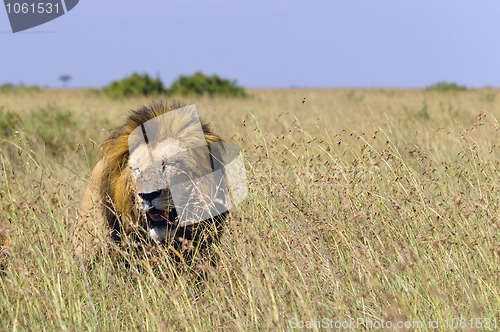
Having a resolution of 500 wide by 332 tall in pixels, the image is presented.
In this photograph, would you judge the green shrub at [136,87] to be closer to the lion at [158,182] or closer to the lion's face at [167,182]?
the lion at [158,182]

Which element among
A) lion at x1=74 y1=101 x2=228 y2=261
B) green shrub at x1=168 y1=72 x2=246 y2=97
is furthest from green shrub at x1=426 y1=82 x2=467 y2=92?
lion at x1=74 y1=101 x2=228 y2=261

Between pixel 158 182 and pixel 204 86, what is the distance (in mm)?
22852

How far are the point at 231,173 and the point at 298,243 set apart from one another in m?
0.77

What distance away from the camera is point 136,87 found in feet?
85.1

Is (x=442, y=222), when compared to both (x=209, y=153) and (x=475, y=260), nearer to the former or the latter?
(x=475, y=260)

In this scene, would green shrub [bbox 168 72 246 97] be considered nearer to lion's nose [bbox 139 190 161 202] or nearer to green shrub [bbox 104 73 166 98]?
green shrub [bbox 104 73 166 98]

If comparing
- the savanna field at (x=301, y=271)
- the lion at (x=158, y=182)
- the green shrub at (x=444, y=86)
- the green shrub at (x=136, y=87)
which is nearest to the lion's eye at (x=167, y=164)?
the lion at (x=158, y=182)

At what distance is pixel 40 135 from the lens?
1099 cm

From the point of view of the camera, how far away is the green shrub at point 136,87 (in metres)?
25.6

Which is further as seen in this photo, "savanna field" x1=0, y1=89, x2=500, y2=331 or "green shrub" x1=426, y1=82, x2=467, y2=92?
"green shrub" x1=426, y1=82, x2=467, y2=92

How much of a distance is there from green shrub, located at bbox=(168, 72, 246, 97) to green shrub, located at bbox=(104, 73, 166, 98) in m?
0.51

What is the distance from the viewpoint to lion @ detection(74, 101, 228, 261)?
12.8 feet

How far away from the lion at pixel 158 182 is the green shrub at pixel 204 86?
2150 cm

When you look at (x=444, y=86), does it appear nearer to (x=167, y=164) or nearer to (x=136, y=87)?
(x=136, y=87)
